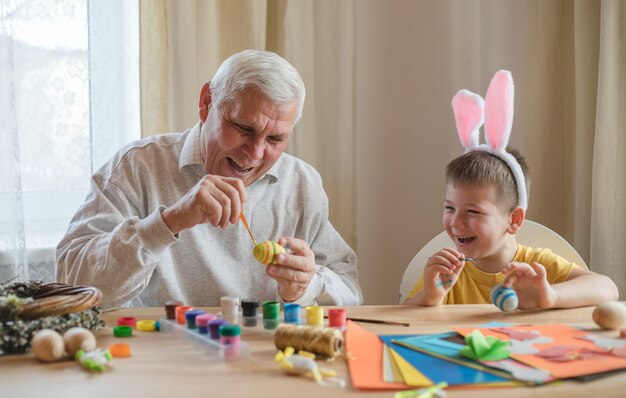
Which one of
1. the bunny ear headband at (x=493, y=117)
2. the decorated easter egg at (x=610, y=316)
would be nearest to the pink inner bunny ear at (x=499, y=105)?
the bunny ear headband at (x=493, y=117)

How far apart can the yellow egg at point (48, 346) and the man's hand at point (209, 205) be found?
41cm

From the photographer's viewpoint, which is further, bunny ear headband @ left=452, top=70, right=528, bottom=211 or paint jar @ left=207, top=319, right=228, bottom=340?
bunny ear headband @ left=452, top=70, right=528, bottom=211

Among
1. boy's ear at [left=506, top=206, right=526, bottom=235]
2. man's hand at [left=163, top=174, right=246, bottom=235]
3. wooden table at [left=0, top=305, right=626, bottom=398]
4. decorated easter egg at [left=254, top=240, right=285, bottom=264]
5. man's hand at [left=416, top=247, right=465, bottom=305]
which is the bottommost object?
wooden table at [left=0, top=305, right=626, bottom=398]

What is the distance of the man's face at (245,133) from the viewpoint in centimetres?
175

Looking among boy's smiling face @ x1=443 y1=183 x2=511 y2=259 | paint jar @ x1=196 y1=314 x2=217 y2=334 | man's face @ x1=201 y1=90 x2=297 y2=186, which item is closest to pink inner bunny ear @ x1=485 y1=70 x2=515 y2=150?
boy's smiling face @ x1=443 y1=183 x2=511 y2=259

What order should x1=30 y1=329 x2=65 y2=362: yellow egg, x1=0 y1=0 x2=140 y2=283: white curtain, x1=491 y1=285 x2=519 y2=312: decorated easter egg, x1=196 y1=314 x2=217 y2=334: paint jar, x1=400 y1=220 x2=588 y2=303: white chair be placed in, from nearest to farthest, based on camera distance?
x1=30 y1=329 x2=65 y2=362: yellow egg, x1=196 y1=314 x2=217 y2=334: paint jar, x1=491 y1=285 x2=519 y2=312: decorated easter egg, x1=400 y1=220 x2=588 y2=303: white chair, x1=0 y1=0 x2=140 y2=283: white curtain

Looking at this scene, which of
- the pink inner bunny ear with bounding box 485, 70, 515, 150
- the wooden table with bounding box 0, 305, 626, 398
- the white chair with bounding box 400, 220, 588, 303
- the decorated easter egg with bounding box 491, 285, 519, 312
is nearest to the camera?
the wooden table with bounding box 0, 305, 626, 398

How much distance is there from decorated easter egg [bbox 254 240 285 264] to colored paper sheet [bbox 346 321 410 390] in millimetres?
220

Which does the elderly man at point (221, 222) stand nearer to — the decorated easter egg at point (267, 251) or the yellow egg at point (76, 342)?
the decorated easter egg at point (267, 251)

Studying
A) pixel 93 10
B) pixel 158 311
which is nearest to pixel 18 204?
pixel 93 10

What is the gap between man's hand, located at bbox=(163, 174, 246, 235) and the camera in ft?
4.87

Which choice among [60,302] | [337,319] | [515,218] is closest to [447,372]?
[337,319]

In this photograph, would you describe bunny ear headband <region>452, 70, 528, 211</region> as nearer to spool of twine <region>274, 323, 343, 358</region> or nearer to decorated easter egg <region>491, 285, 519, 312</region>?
decorated easter egg <region>491, 285, 519, 312</region>

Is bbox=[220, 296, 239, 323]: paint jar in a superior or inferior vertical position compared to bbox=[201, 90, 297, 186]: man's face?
inferior
